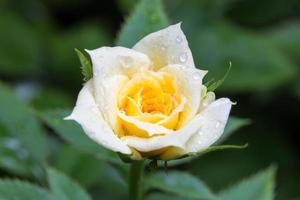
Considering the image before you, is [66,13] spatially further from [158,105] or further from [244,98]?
[158,105]

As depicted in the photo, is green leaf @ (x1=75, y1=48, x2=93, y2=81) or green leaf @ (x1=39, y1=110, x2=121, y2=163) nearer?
green leaf @ (x1=75, y1=48, x2=93, y2=81)

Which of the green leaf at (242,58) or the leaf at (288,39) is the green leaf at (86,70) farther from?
the leaf at (288,39)

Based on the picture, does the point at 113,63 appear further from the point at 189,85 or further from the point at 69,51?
the point at 69,51

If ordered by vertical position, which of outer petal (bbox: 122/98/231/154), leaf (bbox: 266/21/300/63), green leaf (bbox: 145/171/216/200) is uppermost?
leaf (bbox: 266/21/300/63)

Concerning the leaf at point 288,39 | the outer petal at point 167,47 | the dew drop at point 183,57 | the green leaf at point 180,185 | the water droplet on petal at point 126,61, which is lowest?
the green leaf at point 180,185

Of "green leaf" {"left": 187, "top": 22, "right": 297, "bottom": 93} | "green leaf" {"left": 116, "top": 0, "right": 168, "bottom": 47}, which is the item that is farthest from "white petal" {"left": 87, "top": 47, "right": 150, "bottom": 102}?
"green leaf" {"left": 187, "top": 22, "right": 297, "bottom": 93}

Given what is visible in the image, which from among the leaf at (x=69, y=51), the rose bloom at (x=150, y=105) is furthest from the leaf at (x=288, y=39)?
the rose bloom at (x=150, y=105)

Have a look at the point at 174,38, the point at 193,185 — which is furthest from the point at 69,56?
the point at 174,38

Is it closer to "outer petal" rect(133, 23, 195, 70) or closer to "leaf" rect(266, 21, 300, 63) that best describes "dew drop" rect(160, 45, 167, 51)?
"outer petal" rect(133, 23, 195, 70)
